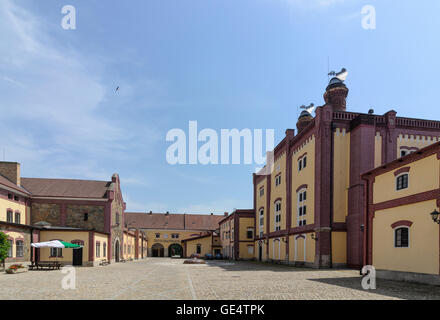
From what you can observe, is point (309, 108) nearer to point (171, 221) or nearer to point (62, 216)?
point (62, 216)

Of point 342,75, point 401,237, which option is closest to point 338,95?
point 342,75

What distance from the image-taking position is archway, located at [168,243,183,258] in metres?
76.3

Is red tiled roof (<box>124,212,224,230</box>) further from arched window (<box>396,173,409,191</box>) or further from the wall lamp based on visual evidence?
the wall lamp

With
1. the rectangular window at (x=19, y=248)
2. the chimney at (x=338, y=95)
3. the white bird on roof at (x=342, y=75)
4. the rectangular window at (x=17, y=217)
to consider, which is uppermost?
the white bird on roof at (x=342, y=75)

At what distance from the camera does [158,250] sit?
76.1 meters

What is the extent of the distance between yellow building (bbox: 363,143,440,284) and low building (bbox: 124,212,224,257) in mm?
54504

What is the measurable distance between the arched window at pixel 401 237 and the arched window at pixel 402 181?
2102 mm

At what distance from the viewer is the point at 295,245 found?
34.2 metres

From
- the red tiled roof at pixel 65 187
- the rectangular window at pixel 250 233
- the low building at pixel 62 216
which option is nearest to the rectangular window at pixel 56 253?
the low building at pixel 62 216

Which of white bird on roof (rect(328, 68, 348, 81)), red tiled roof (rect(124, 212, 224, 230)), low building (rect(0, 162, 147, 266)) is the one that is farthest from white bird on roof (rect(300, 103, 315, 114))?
red tiled roof (rect(124, 212, 224, 230))

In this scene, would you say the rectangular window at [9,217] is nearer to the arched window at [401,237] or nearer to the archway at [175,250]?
the arched window at [401,237]

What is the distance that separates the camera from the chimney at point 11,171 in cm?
3656
